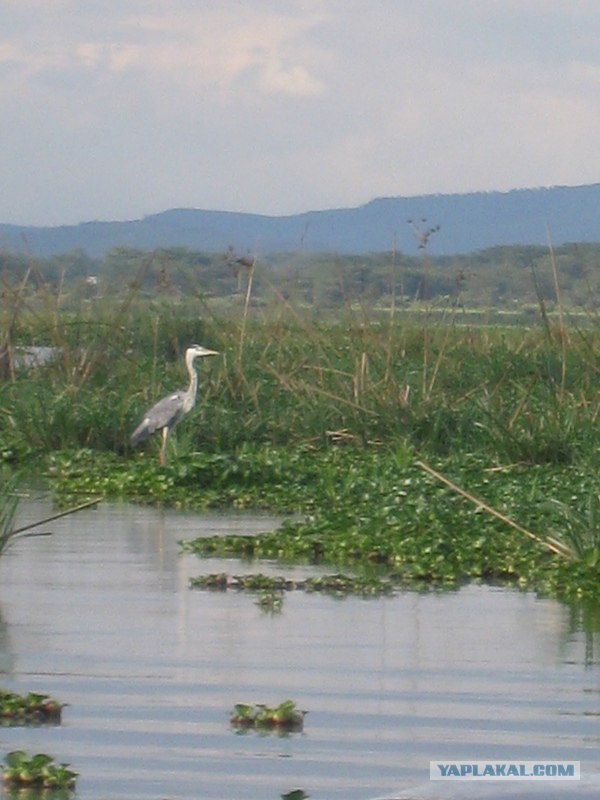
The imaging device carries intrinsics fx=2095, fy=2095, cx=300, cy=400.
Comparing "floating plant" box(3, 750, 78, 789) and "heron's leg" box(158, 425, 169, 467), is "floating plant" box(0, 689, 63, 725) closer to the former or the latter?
"floating plant" box(3, 750, 78, 789)

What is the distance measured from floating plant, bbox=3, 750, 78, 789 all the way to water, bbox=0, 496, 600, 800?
7cm

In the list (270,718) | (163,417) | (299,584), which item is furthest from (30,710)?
(163,417)

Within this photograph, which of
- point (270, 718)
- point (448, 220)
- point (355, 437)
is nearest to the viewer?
point (270, 718)

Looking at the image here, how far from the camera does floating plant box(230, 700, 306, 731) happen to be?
7320 mm

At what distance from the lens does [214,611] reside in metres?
9.90

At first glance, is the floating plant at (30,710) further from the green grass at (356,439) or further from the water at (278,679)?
the green grass at (356,439)

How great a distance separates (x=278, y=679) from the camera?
8.30 metres

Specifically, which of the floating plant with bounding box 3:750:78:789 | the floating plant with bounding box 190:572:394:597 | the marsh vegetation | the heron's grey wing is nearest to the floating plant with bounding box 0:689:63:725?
the floating plant with bounding box 3:750:78:789

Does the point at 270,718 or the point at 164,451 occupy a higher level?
the point at 164,451

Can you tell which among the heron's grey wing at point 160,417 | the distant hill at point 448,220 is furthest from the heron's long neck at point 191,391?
the distant hill at point 448,220

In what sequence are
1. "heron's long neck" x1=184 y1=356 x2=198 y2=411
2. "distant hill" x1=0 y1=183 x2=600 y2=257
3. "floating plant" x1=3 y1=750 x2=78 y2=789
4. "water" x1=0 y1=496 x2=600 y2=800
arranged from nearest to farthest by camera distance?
1. "floating plant" x1=3 y1=750 x2=78 y2=789
2. "water" x1=0 y1=496 x2=600 y2=800
3. "heron's long neck" x1=184 y1=356 x2=198 y2=411
4. "distant hill" x1=0 y1=183 x2=600 y2=257

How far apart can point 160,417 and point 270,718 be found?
30.7 ft

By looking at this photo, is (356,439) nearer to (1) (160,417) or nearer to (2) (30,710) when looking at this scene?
(1) (160,417)

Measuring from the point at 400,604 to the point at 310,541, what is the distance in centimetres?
178
